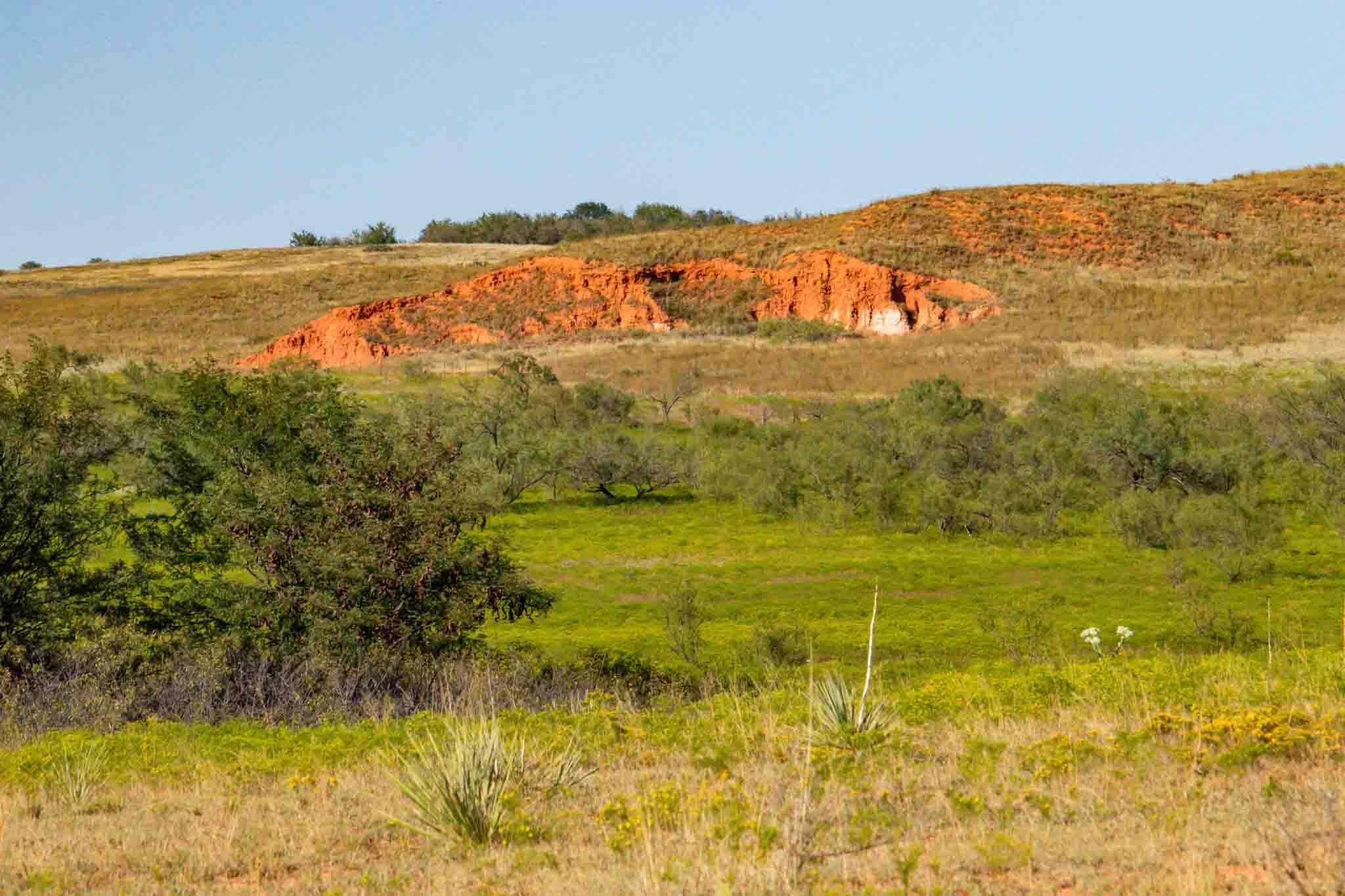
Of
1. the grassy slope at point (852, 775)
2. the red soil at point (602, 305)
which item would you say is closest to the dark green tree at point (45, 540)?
the grassy slope at point (852, 775)

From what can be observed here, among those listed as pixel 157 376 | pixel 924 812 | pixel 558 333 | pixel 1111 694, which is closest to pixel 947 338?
pixel 558 333

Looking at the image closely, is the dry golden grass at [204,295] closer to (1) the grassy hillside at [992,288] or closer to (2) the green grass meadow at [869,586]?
(1) the grassy hillside at [992,288]

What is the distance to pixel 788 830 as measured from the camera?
659 centimetres

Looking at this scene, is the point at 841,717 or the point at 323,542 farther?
the point at 323,542

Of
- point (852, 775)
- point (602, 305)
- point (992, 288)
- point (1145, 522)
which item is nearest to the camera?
point (852, 775)

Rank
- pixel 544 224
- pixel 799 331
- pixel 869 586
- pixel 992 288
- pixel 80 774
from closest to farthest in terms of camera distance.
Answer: pixel 80 774 < pixel 869 586 < pixel 799 331 < pixel 992 288 < pixel 544 224

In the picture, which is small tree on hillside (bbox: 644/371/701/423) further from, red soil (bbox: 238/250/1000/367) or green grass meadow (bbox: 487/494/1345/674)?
red soil (bbox: 238/250/1000/367)

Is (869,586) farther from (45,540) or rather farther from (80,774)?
(80,774)

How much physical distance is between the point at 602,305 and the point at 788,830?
71.4 m

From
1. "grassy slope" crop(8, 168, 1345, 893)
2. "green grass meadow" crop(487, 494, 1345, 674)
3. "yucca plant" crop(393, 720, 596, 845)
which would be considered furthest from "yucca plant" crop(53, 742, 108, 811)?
"green grass meadow" crop(487, 494, 1345, 674)

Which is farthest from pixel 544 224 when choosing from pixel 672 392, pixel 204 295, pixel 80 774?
pixel 80 774

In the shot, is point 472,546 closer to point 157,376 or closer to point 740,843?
point 740,843

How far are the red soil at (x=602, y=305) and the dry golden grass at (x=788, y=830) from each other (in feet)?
206

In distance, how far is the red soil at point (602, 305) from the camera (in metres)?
72.2
